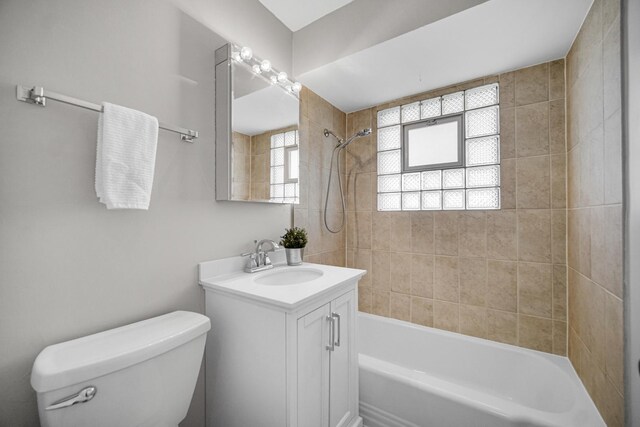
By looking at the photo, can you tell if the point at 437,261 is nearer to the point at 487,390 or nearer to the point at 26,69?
the point at 487,390

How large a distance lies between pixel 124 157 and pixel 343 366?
1362 millimetres

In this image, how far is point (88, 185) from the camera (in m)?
0.99

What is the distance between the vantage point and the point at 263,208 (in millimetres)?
1730

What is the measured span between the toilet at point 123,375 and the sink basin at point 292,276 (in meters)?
0.51

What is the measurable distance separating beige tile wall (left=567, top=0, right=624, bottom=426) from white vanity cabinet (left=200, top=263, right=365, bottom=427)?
105 cm

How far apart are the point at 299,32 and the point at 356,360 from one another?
2.24 metres

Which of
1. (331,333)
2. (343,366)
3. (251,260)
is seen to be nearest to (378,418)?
(343,366)

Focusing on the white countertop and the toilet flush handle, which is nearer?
the toilet flush handle

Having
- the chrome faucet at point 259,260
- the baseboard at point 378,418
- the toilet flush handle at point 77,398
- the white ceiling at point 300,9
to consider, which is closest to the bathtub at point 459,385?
the baseboard at point 378,418

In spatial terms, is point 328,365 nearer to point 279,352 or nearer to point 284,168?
point 279,352

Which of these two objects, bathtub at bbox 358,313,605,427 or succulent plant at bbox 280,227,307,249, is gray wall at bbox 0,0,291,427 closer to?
succulent plant at bbox 280,227,307,249

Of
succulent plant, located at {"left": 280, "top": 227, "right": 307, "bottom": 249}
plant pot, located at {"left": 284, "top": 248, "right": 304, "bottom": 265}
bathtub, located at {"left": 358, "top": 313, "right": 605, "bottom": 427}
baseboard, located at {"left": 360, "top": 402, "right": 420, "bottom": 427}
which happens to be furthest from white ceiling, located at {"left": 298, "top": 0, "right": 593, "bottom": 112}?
baseboard, located at {"left": 360, "top": 402, "right": 420, "bottom": 427}

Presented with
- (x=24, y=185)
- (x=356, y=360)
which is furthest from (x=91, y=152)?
(x=356, y=360)

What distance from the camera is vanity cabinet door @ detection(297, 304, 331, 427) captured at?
1081mm
